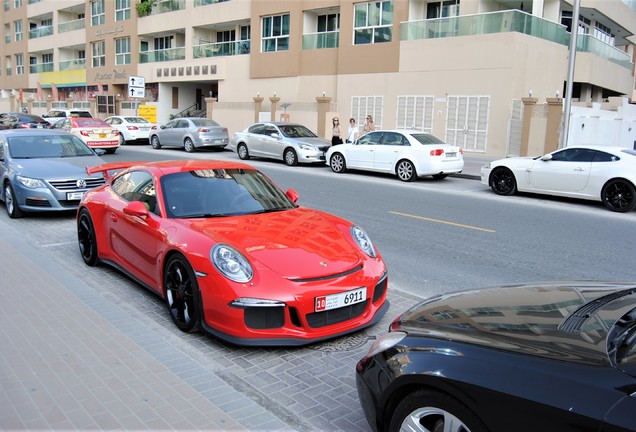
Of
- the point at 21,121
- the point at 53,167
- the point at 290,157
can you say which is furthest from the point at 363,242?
the point at 21,121

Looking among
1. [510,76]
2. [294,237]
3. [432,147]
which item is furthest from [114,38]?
[294,237]

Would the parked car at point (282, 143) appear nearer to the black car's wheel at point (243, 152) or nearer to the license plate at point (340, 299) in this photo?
the black car's wheel at point (243, 152)

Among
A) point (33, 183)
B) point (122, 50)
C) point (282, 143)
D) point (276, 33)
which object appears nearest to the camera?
point (33, 183)

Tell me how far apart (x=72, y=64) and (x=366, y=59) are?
38109 millimetres

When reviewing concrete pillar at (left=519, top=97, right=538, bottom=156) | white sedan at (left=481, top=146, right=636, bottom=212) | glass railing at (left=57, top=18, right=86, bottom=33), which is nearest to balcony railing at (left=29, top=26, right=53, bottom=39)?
glass railing at (left=57, top=18, right=86, bottom=33)

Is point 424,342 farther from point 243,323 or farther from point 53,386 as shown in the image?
point 53,386

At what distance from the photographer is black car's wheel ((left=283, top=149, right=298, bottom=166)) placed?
20.7 meters

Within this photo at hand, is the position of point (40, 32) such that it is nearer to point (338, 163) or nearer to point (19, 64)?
point (19, 64)

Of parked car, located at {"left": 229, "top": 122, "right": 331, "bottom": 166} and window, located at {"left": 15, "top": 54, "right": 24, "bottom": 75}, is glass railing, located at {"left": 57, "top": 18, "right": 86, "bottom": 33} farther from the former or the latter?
parked car, located at {"left": 229, "top": 122, "right": 331, "bottom": 166}

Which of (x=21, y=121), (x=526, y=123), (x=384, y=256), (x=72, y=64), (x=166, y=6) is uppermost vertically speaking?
(x=166, y=6)

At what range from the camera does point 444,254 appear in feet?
26.5

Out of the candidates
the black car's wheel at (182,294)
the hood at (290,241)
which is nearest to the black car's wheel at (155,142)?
the hood at (290,241)

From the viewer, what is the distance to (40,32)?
60.6 m

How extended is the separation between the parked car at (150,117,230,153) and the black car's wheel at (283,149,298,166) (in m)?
6.61
